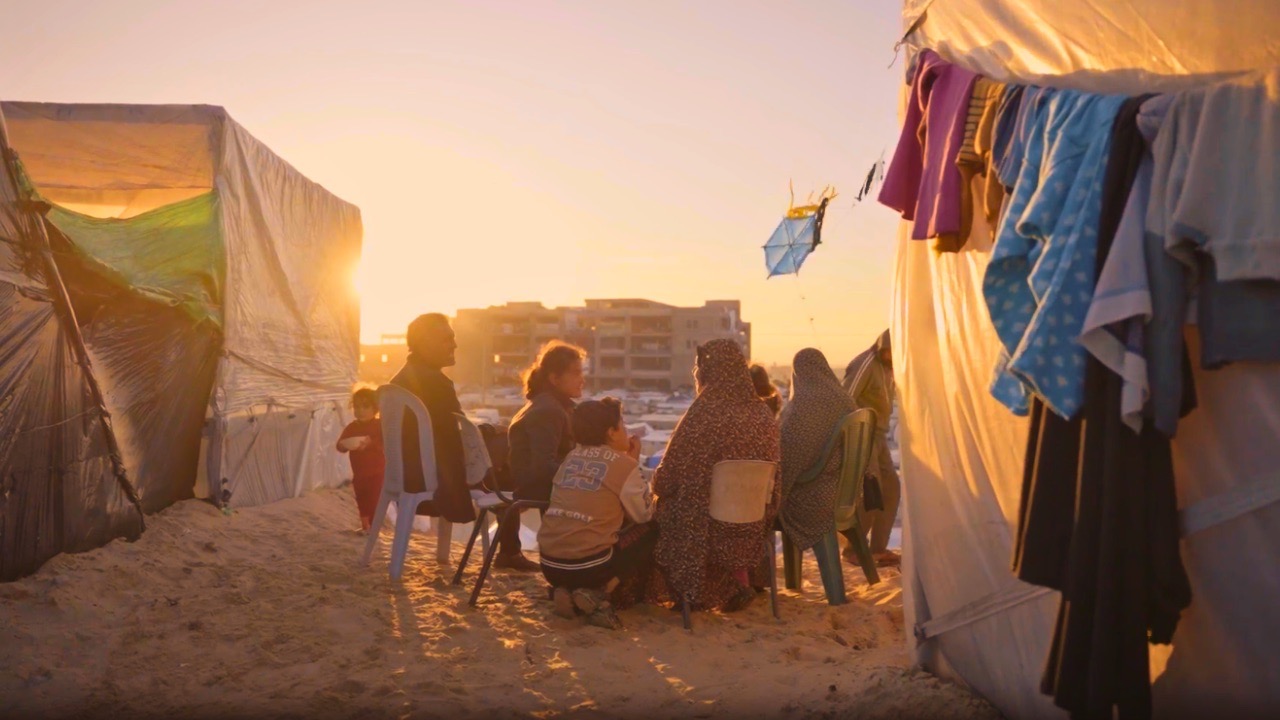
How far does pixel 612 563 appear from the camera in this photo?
4.94m

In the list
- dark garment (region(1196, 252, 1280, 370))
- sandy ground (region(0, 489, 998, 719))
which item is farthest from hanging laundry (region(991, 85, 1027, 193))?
sandy ground (region(0, 489, 998, 719))

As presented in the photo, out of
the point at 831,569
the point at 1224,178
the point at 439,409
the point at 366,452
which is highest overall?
the point at 1224,178

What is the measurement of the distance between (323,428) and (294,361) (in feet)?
4.06

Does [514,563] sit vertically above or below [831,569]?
below

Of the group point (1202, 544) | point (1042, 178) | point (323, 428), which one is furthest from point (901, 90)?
point (323, 428)

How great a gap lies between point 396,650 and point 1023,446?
3.00 m

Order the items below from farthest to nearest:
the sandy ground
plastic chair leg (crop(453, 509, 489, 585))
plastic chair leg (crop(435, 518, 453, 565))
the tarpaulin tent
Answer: plastic chair leg (crop(435, 518, 453, 565))
plastic chair leg (crop(453, 509, 489, 585))
the tarpaulin tent
the sandy ground

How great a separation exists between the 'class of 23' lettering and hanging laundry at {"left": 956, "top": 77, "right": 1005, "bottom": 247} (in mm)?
2447

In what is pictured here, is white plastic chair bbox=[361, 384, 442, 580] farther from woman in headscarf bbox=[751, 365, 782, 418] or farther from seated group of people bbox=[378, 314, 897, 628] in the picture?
woman in headscarf bbox=[751, 365, 782, 418]

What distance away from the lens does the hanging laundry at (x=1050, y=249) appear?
2.24 m

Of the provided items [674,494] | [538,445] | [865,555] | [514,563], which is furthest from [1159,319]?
[514,563]

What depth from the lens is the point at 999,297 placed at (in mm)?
2564

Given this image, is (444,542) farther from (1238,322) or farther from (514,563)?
(1238,322)

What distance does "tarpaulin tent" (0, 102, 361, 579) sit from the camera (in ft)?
17.8
